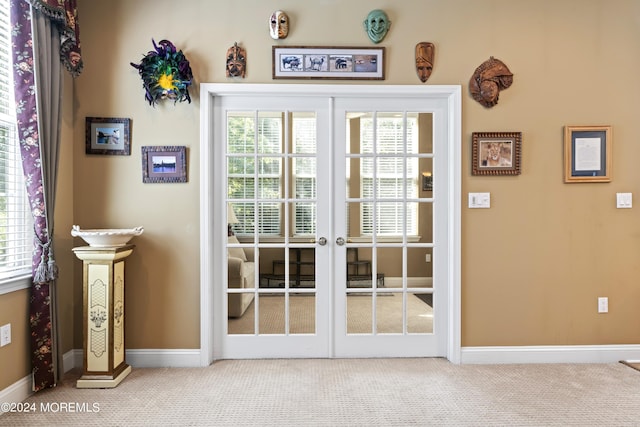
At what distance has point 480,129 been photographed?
2986mm

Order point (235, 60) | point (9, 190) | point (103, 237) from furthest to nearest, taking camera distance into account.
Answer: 1. point (235, 60)
2. point (103, 237)
3. point (9, 190)

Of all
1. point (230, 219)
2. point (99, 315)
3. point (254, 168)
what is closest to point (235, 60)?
point (254, 168)

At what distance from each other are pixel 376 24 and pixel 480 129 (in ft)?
3.46

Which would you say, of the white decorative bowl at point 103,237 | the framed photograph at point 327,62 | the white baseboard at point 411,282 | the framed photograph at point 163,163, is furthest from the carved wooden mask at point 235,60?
the white baseboard at point 411,282

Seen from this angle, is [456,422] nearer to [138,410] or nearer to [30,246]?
[138,410]

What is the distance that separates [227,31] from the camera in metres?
2.93

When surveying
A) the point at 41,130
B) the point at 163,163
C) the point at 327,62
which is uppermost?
the point at 327,62

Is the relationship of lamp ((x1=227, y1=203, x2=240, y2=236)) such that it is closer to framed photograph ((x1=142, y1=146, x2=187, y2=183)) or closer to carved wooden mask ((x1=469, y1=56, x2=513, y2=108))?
framed photograph ((x1=142, y1=146, x2=187, y2=183))

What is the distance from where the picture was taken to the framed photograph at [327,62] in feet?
9.65

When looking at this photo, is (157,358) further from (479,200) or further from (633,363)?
(633,363)

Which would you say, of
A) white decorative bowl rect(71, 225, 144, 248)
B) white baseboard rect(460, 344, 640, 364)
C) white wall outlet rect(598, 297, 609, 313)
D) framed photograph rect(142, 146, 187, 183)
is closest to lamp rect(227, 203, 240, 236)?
framed photograph rect(142, 146, 187, 183)

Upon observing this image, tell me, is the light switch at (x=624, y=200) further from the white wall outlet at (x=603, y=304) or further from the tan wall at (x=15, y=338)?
the tan wall at (x=15, y=338)

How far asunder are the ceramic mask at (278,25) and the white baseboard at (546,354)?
103 inches

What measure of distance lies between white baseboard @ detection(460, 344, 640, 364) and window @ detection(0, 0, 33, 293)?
298cm
